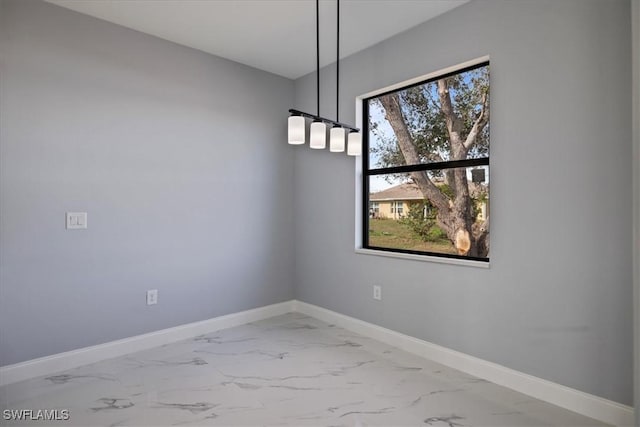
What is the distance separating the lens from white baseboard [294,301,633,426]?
190 cm

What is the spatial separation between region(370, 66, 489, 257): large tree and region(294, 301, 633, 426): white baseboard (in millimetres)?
766

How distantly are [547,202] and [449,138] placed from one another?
898mm

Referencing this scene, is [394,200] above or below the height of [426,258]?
above

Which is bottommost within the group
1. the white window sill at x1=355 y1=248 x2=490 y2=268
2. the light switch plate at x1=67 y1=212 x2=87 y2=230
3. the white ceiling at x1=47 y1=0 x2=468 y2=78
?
the white window sill at x1=355 y1=248 x2=490 y2=268

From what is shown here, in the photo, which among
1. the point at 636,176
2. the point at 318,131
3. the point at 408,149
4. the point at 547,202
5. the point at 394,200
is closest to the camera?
the point at 636,176

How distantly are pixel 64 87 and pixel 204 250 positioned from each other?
1655mm

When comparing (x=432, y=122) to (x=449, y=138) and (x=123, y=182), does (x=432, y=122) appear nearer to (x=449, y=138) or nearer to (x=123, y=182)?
(x=449, y=138)

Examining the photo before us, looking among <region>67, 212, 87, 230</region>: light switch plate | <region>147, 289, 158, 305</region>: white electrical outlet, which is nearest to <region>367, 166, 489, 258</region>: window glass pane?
<region>147, 289, 158, 305</region>: white electrical outlet

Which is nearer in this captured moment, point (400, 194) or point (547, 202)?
point (547, 202)

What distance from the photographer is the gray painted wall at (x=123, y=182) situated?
2.41 meters

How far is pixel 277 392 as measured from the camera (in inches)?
88.0

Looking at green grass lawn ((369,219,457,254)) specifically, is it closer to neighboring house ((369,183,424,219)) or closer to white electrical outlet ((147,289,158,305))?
neighboring house ((369,183,424,219))

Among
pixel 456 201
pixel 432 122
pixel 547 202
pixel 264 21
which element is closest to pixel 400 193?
pixel 456 201

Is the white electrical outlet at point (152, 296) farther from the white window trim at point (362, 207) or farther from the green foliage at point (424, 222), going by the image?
the green foliage at point (424, 222)
